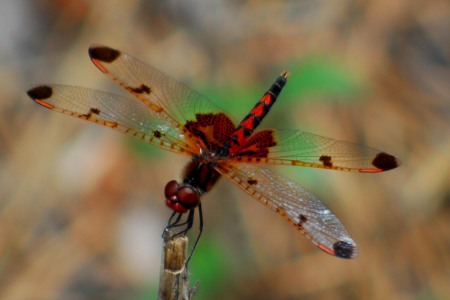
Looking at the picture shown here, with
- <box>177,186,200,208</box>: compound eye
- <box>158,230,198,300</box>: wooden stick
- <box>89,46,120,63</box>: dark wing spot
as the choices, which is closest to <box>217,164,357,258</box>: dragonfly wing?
<box>177,186,200,208</box>: compound eye

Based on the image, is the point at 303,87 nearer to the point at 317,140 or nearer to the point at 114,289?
the point at 317,140

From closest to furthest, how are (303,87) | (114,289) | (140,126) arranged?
1. (140,126)
2. (303,87)
3. (114,289)

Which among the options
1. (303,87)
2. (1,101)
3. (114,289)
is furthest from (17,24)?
(303,87)

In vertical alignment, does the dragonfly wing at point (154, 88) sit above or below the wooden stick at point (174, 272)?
above

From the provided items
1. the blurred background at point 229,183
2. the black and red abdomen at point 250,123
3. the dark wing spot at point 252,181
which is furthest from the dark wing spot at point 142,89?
the blurred background at point 229,183

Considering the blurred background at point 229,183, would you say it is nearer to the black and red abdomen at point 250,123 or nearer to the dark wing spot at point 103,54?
the black and red abdomen at point 250,123

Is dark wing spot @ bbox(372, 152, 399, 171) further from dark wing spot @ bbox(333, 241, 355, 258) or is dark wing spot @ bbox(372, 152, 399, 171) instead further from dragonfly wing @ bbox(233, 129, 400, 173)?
dark wing spot @ bbox(333, 241, 355, 258)
